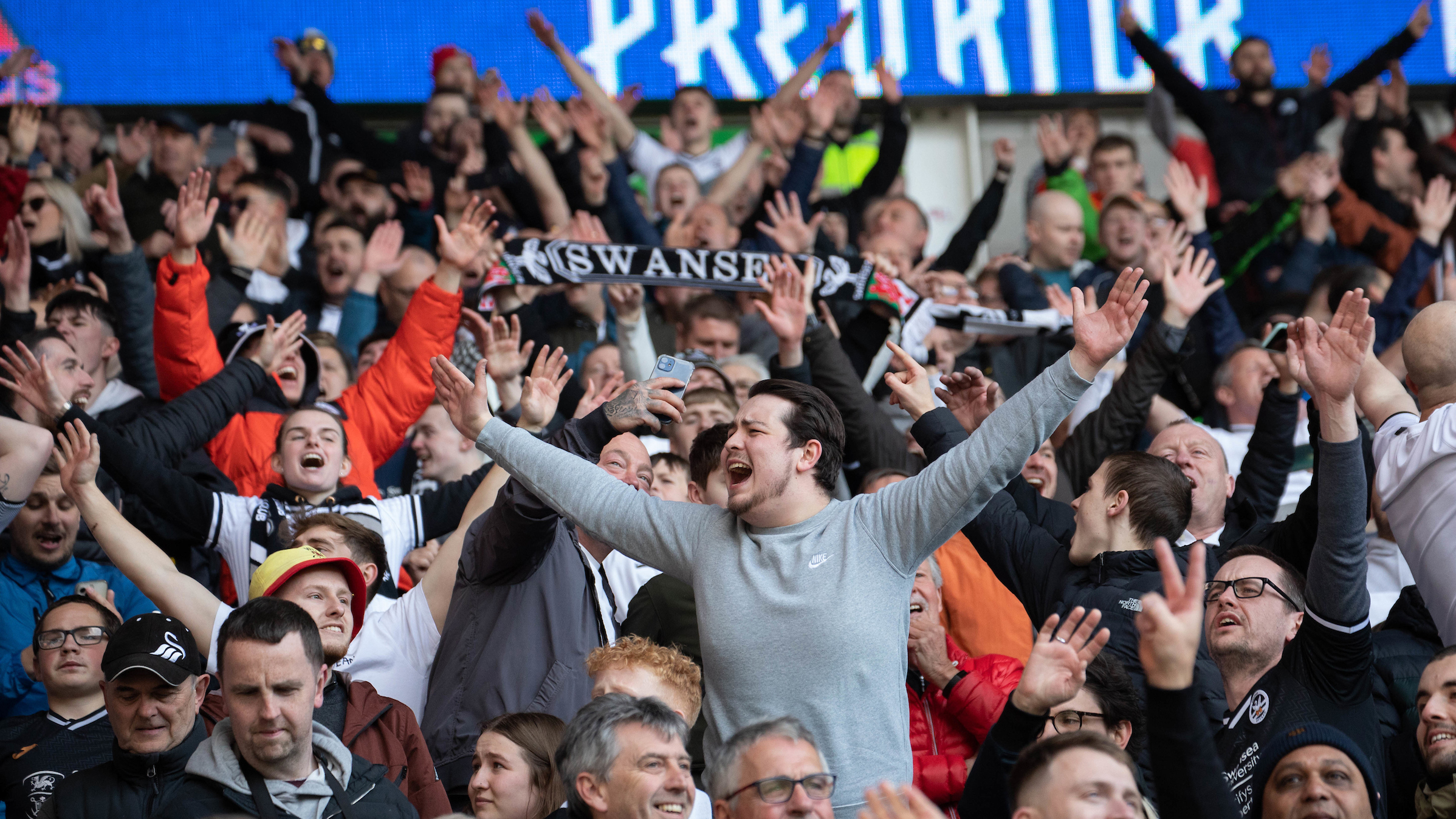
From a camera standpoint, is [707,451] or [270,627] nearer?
[270,627]

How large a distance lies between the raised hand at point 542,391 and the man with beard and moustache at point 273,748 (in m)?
0.90

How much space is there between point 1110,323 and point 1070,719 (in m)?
0.96

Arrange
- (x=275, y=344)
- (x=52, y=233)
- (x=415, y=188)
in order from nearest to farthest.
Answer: (x=275, y=344) < (x=52, y=233) < (x=415, y=188)

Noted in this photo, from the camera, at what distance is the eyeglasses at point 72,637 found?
4578 mm

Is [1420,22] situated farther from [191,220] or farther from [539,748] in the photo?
[539,748]

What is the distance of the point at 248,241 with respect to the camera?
7.16 m

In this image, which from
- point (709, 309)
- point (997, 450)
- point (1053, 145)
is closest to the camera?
point (997, 450)

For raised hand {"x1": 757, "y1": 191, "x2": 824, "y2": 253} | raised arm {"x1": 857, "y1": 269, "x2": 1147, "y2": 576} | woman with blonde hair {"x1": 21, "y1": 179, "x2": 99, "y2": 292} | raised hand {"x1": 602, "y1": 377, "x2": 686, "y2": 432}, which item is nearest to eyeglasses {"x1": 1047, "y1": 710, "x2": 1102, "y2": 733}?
raised arm {"x1": 857, "y1": 269, "x2": 1147, "y2": 576}

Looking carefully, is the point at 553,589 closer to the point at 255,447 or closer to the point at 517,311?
Answer: the point at 255,447

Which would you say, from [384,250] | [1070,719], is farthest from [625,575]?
[384,250]

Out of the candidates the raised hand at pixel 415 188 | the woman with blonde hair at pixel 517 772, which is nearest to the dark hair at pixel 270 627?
the woman with blonde hair at pixel 517 772

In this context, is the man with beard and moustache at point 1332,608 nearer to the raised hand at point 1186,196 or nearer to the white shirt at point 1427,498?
the white shirt at point 1427,498

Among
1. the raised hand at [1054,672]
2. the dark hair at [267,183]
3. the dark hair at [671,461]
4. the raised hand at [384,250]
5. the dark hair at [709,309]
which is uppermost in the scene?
the dark hair at [267,183]

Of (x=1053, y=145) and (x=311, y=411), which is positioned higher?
(x=1053, y=145)
